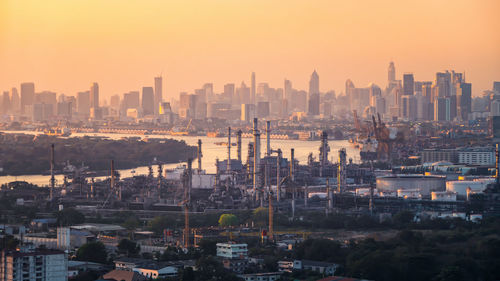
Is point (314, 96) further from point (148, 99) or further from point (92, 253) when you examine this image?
point (92, 253)

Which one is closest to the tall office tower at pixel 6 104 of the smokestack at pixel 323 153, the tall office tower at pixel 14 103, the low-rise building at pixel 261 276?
the tall office tower at pixel 14 103

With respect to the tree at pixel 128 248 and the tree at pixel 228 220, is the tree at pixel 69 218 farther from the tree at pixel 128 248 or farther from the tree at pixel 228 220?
the tree at pixel 128 248

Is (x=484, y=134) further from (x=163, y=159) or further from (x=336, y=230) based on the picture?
(x=336, y=230)

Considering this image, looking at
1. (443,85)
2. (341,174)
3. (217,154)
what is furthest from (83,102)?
(341,174)

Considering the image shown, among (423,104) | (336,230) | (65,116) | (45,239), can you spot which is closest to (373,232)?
(336,230)

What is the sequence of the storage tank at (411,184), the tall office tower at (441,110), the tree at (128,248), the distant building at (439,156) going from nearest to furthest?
the tree at (128,248) → the storage tank at (411,184) → the distant building at (439,156) → the tall office tower at (441,110)

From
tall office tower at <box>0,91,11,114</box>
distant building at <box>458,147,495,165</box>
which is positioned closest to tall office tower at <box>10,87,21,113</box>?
tall office tower at <box>0,91,11,114</box>
